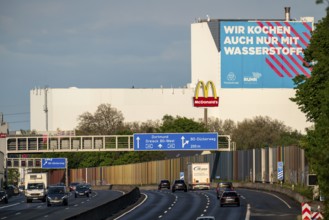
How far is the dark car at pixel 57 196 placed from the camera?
321 feet

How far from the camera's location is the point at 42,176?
12588 cm

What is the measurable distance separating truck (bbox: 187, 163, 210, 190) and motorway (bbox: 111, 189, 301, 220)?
24626 millimetres

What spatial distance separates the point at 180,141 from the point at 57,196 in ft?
185

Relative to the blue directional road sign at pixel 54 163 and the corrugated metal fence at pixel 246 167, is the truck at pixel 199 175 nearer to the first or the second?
the corrugated metal fence at pixel 246 167

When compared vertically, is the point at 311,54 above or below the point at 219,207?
above

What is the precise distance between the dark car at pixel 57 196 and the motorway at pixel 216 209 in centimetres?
684

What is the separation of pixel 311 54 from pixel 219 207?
47.5 feet

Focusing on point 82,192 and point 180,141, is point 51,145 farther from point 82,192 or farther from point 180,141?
point 82,192

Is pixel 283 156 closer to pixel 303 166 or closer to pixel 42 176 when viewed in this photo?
pixel 303 166

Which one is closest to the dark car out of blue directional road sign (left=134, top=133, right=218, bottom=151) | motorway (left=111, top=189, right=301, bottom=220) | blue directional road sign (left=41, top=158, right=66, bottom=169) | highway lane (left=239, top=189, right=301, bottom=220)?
motorway (left=111, top=189, right=301, bottom=220)

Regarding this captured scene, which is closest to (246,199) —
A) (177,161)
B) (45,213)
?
(45,213)

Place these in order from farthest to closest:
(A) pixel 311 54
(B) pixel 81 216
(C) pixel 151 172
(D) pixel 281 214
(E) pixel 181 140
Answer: (C) pixel 151 172
(E) pixel 181 140
(A) pixel 311 54
(D) pixel 281 214
(B) pixel 81 216

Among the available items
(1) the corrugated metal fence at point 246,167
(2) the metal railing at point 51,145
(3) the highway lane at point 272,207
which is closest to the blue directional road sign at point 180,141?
(1) the corrugated metal fence at point 246,167

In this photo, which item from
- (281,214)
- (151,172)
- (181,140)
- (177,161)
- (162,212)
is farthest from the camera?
(151,172)
